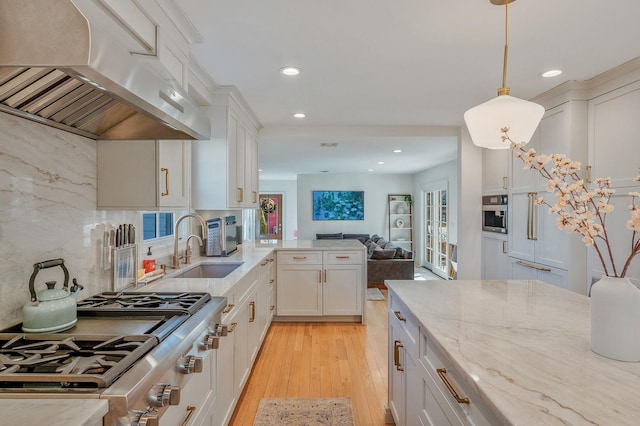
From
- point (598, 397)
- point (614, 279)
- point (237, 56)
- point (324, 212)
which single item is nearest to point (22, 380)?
point (598, 397)

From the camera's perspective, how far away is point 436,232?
7.71 m

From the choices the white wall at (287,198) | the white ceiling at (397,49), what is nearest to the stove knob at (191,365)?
the white ceiling at (397,49)

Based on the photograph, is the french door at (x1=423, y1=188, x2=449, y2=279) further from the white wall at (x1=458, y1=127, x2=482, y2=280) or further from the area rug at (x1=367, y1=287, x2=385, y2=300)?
the white wall at (x1=458, y1=127, x2=482, y2=280)

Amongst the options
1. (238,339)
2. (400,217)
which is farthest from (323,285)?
(400,217)

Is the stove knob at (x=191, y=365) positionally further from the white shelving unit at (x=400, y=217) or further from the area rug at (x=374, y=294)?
the white shelving unit at (x=400, y=217)

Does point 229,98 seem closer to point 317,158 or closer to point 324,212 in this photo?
point 317,158

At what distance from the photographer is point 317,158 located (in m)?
6.41

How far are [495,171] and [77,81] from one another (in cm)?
377

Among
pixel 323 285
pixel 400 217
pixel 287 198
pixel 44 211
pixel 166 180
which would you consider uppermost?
pixel 287 198

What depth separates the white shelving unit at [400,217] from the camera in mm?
9148

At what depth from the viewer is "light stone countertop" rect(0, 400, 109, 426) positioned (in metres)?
0.74

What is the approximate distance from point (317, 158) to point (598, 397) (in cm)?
580

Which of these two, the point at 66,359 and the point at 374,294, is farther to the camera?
the point at 374,294

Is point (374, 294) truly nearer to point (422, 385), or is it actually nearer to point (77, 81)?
point (422, 385)
